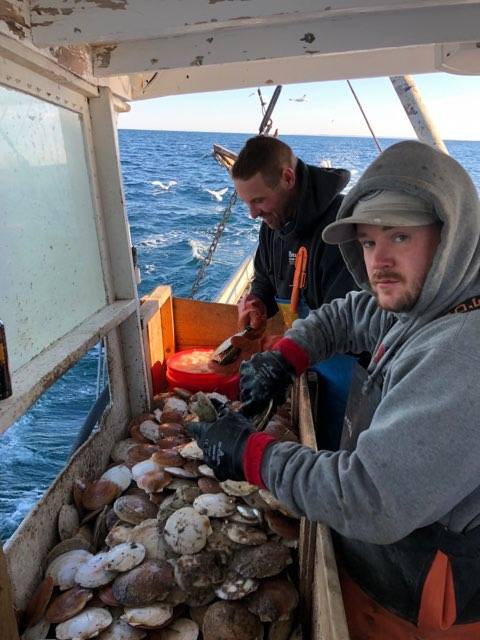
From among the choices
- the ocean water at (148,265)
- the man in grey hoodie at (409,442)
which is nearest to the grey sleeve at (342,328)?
the man in grey hoodie at (409,442)

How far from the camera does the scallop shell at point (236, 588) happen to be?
1758mm

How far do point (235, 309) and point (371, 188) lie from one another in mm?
2807

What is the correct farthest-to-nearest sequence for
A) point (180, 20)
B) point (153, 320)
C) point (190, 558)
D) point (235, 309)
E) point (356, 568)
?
point (235, 309)
point (153, 320)
point (190, 558)
point (180, 20)
point (356, 568)

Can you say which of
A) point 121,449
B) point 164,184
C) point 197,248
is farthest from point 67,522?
point 164,184

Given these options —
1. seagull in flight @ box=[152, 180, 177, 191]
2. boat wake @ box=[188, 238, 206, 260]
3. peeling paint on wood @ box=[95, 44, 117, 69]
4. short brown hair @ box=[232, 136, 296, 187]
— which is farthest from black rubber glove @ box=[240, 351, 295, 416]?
seagull in flight @ box=[152, 180, 177, 191]

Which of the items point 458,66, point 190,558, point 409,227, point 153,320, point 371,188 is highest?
point 458,66

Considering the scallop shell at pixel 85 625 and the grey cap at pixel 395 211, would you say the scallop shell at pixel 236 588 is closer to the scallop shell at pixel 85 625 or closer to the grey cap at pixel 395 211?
the scallop shell at pixel 85 625

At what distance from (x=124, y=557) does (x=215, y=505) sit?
16.7 inches

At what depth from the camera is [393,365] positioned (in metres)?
1.18

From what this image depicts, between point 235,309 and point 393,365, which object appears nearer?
point 393,365

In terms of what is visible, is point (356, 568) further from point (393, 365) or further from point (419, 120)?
point (419, 120)

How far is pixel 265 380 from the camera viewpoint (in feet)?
6.66

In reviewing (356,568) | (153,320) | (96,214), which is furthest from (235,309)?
(356,568)

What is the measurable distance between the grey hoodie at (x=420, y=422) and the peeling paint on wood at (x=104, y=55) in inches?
66.2
